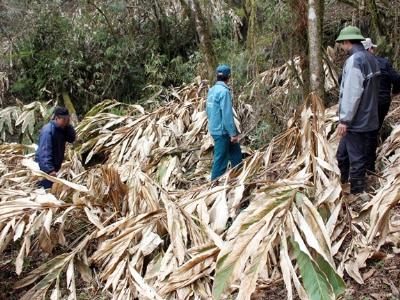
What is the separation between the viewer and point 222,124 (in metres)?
5.75

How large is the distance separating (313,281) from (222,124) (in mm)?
2984

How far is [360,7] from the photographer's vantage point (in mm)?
7512

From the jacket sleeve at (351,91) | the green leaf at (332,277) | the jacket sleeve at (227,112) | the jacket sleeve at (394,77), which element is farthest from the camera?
the jacket sleeve at (227,112)

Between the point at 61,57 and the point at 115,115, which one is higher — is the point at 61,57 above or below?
above

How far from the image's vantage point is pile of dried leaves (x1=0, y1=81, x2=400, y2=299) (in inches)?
134

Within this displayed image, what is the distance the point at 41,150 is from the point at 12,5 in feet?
21.8

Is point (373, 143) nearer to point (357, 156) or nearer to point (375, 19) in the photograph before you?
point (357, 156)

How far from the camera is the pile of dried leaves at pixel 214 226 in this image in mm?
3404

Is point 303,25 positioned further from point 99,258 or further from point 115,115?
point 115,115

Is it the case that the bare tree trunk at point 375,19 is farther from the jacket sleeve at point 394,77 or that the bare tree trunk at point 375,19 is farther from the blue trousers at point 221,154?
the blue trousers at point 221,154

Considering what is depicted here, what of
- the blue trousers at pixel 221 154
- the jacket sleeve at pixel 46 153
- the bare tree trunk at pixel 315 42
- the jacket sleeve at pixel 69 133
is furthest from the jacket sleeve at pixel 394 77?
the jacket sleeve at pixel 46 153

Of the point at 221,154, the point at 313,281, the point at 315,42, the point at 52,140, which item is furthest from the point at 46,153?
the point at 313,281

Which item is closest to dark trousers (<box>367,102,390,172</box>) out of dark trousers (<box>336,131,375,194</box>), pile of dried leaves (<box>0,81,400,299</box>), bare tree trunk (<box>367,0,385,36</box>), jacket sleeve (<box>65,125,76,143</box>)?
dark trousers (<box>336,131,375,194</box>)

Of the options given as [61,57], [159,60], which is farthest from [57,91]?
[159,60]
